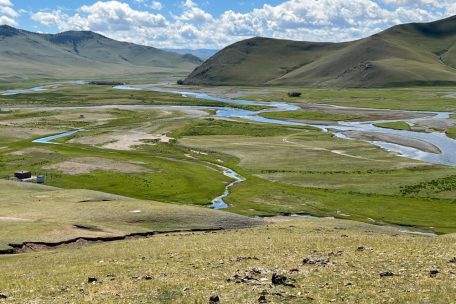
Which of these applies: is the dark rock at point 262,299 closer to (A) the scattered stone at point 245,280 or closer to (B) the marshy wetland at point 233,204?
(B) the marshy wetland at point 233,204

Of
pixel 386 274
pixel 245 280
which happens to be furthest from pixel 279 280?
pixel 386 274

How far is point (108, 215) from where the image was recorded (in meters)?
52.9

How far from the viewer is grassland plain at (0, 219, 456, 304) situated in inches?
845

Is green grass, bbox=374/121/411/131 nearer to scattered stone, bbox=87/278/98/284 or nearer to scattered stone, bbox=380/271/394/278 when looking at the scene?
scattered stone, bbox=380/271/394/278

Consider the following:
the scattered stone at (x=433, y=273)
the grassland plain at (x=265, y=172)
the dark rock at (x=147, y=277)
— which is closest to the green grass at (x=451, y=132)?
the grassland plain at (x=265, y=172)

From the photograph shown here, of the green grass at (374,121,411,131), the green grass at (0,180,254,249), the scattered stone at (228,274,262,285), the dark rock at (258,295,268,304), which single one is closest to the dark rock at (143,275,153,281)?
the scattered stone at (228,274,262,285)

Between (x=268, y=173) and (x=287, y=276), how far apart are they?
70.7 metres

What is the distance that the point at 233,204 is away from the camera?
241 feet

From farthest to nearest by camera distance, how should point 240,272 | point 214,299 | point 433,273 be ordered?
point 240,272 → point 433,273 → point 214,299

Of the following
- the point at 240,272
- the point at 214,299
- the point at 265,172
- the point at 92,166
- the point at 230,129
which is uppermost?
the point at 214,299

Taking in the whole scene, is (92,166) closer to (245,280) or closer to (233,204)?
(233,204)

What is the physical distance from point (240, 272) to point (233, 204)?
155ft

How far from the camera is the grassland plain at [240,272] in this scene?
21.5 meters

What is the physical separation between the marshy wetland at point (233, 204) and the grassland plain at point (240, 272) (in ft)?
0.38
